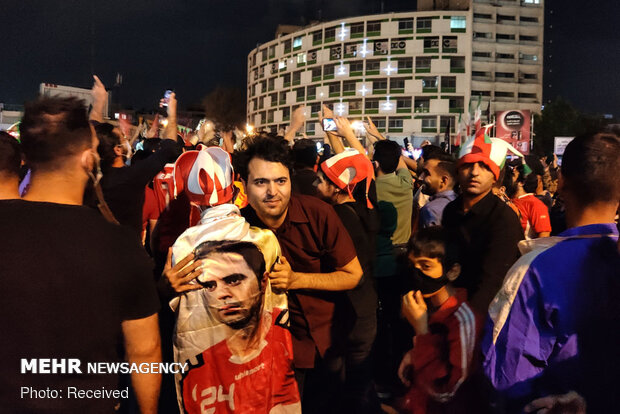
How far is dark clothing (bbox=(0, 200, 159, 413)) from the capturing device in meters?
1.68

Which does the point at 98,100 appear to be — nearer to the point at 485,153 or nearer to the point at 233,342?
the point at 233,342

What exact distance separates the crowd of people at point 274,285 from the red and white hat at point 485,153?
0.01 metres

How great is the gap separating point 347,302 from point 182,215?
1.36m

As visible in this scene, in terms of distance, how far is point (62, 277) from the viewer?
171cm

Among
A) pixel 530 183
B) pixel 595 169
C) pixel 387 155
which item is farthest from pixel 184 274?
pixel 530 183

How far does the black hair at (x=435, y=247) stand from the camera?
304 centimetres

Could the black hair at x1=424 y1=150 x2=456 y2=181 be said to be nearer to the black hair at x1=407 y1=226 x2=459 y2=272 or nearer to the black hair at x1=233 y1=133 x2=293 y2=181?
the black hair at x1=407 y1=226 x2=459 y2=272

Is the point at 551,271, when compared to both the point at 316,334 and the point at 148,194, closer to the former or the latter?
the point at 316,334

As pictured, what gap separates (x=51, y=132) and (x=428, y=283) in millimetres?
2210

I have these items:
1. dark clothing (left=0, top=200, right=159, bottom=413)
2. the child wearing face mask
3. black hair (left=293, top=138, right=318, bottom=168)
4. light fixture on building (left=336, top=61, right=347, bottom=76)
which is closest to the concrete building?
light fixture on building (left=336, top=61, right=347, bottom=76)

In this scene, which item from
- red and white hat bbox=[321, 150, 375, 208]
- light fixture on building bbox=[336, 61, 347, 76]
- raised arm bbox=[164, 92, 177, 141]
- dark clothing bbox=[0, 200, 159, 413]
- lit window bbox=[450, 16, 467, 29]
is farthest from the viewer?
light fixture on building bbox=[336, 61, 347, 76]

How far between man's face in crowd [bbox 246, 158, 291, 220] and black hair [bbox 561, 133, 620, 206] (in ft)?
4.93

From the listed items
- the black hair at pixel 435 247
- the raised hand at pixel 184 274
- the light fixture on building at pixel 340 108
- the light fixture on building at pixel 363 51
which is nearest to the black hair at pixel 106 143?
the raised hand at pixel 184 274

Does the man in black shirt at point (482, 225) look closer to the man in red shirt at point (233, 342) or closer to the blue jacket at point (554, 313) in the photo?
the blue jacket at point (554, 313)
